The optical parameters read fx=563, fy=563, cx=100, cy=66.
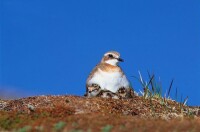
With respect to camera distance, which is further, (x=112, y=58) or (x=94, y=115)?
(x=112, y=58)

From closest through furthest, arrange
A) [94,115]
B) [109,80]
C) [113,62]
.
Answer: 1. [94,115]
2. [109,80]
3. [113,62]

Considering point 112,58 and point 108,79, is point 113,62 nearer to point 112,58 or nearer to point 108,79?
point 112,58

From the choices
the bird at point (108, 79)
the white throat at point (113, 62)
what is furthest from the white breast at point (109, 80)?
the white throat at point (113, 62)

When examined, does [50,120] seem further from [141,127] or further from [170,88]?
[170,88]

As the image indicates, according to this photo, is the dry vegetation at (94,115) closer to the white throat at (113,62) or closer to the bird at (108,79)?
the bird at (108,79)

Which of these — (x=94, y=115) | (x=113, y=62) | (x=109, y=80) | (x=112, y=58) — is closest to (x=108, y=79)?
(x=109, y=80)

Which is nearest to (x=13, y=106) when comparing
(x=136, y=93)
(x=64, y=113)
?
(x=64, y=113)

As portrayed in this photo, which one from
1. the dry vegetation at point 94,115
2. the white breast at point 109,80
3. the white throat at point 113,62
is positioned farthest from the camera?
the white throat at point 113,62

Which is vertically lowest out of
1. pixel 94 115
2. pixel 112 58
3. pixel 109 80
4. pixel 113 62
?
pixel 94 115
